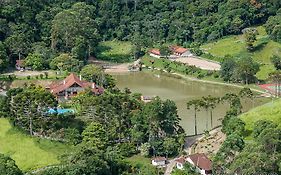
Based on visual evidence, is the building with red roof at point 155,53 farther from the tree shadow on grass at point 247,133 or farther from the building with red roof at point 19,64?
the tree shadow on grass at point 247,133

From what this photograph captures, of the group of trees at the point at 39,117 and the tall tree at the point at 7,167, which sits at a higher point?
the group of trees at the point at 39,117

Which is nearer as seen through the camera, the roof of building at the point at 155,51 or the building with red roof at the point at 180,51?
the building with red roof at the point at 180,51

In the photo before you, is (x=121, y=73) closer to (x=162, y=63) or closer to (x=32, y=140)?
(x=162, y=63)

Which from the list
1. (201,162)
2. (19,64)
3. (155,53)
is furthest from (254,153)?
(155,53)

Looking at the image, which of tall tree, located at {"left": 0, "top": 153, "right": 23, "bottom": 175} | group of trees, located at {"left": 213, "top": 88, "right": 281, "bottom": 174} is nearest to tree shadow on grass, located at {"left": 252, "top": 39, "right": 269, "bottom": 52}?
group of trees, located at {"left": 213, "top": 88, "right": 281, "bottom": 174}

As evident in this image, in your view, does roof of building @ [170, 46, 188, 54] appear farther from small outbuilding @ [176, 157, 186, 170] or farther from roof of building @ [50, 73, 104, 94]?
small outbuilding @ [176, 157, 186, 170]

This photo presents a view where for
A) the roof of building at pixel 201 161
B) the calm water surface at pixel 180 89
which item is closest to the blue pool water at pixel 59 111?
the calm water surface at pixel 180 89
